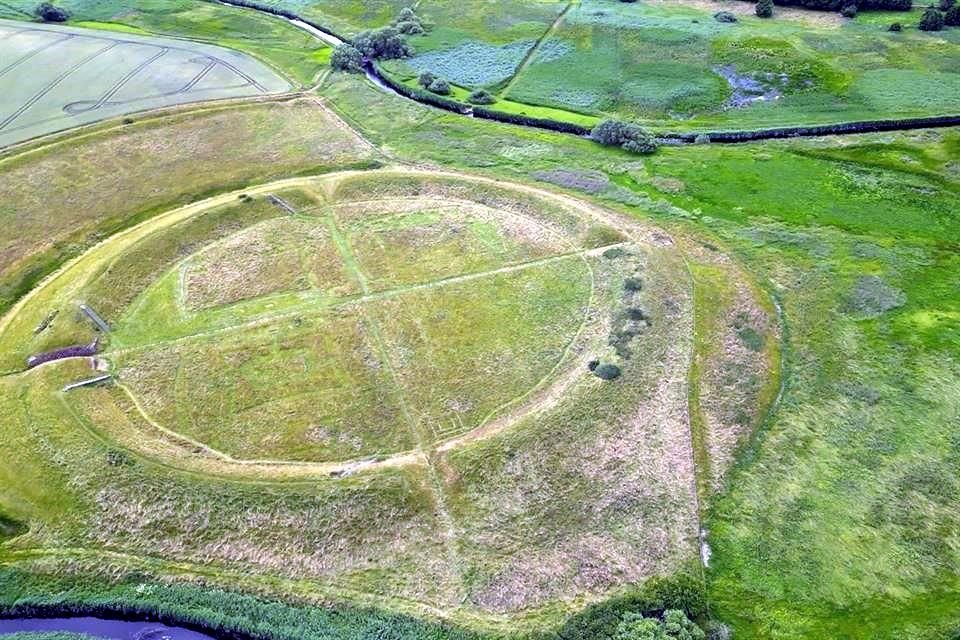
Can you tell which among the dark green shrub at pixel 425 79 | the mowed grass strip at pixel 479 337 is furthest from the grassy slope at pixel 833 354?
the mowed grass strip at pixel 479 337

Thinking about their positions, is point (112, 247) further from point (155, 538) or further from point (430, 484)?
point (430, 484)

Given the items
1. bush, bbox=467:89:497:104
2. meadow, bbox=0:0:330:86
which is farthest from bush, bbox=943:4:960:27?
meadow, bbox=0:0:330:86

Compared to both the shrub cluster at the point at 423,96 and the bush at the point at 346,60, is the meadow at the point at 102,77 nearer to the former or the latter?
the bush at the point at 346,60

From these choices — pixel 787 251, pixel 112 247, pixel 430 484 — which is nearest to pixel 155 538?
pixel 430 484

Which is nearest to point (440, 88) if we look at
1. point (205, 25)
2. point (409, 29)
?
point (409, 29)

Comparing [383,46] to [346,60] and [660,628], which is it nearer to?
[346,60]
